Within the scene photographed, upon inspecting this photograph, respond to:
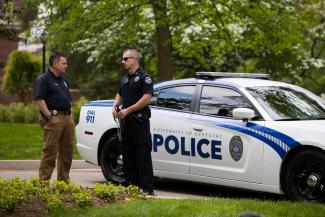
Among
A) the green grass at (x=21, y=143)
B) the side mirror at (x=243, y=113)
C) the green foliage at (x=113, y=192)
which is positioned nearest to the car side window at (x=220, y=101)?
the side mirror at (x=243, y=113)

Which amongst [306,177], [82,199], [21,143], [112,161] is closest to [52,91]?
[112,161]

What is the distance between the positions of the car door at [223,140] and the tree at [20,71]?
20.5m

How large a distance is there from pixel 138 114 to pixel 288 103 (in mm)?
1897

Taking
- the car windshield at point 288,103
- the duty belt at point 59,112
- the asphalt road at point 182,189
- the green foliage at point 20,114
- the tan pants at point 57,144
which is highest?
the car windshield at point 288,103

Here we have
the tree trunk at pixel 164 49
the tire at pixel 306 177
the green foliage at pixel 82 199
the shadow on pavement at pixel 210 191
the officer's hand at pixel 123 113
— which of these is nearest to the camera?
the green foliage at pixel 82 199

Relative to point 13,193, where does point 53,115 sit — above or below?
above

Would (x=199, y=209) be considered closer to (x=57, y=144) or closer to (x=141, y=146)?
(x=141, y=146)

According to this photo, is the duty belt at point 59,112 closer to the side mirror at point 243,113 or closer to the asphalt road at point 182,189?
the asphalt road at point 182,189

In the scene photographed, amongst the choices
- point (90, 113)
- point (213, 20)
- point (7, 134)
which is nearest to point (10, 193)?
point (90, 113)

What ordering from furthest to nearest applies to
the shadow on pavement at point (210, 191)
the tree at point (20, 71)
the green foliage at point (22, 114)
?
1. the tree at point (20, 71)
2. the green foliage at point (22, 114)
3. the shadow on pavement at point (210, 191)

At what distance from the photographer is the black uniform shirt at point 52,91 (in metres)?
9.08

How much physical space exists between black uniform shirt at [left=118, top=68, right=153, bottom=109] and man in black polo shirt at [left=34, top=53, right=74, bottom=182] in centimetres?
76

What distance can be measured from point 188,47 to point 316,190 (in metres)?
15.8

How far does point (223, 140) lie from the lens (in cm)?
920
